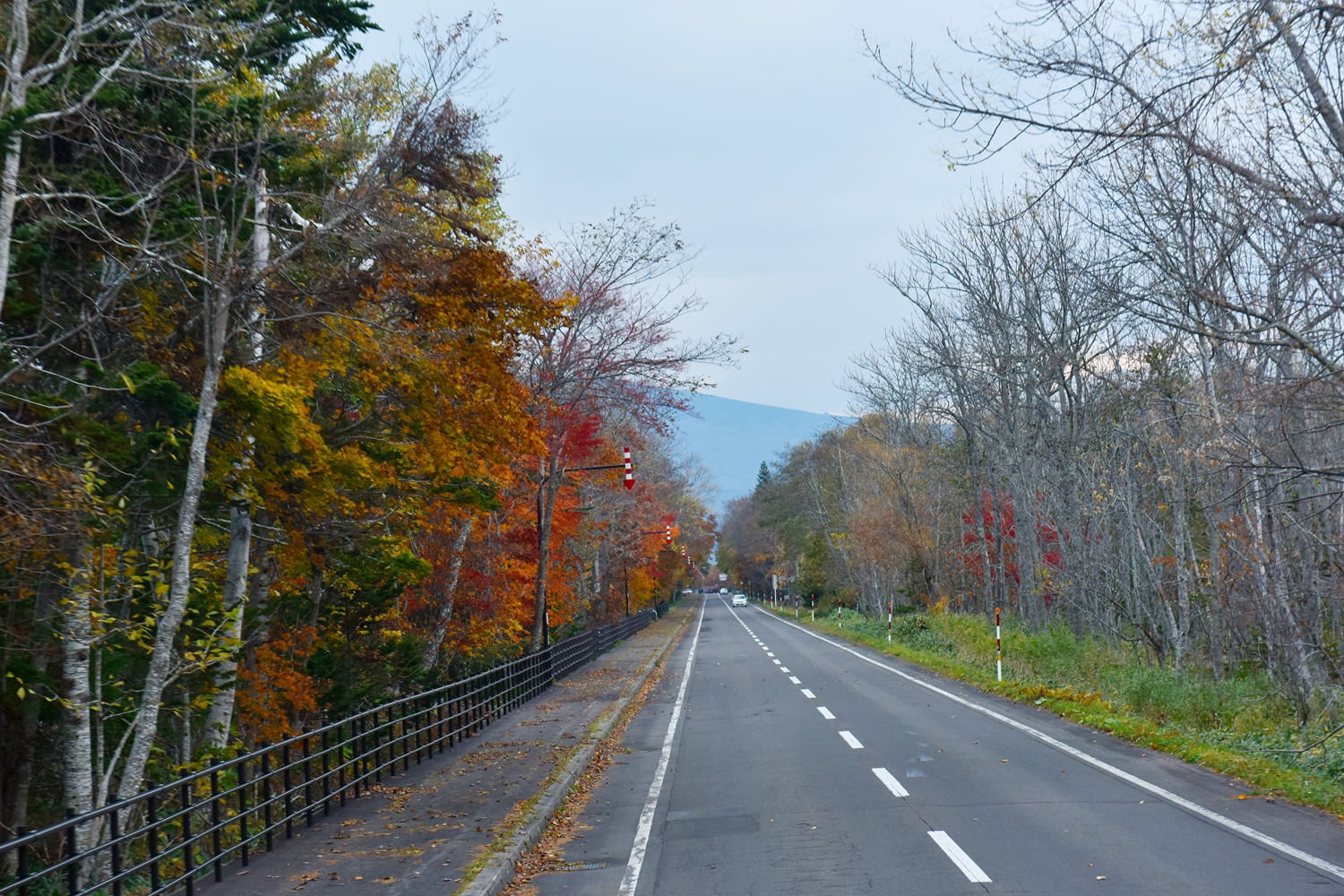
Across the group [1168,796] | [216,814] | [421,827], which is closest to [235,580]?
[421,827]

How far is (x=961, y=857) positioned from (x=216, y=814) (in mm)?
5685

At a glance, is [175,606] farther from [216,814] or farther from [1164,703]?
[1164,703]

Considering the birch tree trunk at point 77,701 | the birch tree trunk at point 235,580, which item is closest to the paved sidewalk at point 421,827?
the birch tree trunk at point 77,701

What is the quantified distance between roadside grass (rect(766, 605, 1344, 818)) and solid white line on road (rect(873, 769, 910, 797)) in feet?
10.7

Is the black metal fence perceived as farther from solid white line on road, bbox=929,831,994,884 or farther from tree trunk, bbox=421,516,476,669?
Result: tree trunk, bbox=421,516,476,669

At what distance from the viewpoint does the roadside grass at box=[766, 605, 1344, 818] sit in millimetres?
9680

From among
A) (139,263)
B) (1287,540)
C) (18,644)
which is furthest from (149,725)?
(1287,540)

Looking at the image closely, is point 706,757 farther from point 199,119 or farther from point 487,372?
point 199,119

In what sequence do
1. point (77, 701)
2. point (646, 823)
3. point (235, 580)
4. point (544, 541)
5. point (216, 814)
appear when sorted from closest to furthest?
point (216, 814) → point (77, 701) → point (646, 823) → point (235, 580) → point (544, 541)

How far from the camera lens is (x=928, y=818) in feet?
28.1

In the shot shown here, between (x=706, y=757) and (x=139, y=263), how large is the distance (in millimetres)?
8852

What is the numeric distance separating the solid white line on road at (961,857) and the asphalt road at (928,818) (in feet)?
0.05

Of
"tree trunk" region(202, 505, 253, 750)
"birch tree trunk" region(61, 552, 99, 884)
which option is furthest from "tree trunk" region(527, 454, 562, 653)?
"birch tree trunk" region(61, 552, 99, 884)

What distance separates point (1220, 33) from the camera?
697 centimetres
